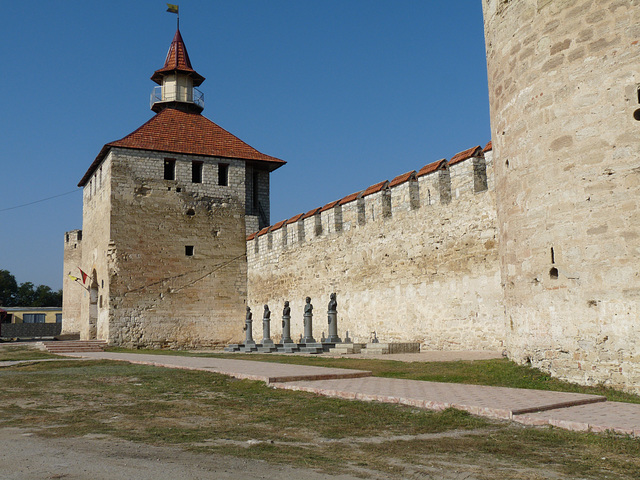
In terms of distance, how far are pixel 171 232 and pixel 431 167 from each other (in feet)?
38.9

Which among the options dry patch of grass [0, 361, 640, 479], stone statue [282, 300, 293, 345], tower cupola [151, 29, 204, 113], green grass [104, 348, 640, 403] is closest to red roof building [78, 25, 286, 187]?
tower cupola [151, 29, 204, 113]

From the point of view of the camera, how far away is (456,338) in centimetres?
1241

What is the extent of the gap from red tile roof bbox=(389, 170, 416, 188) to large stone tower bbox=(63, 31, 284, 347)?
973 centimetres

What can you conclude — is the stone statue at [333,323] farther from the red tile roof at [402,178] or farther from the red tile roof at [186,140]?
the red tile roof at [186,140]

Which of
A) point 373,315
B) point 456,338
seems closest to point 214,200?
point 373,315

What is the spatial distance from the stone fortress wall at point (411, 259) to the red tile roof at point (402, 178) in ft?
0.13

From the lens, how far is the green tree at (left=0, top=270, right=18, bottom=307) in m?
73.7

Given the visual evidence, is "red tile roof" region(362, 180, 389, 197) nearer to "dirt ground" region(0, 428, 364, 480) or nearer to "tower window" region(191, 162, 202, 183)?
"tower window" region(191, 162, 202, 183)

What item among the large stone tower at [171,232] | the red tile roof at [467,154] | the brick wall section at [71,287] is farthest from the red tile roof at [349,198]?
the brick wall section at [71,287]

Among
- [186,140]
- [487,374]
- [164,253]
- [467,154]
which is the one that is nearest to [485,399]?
[487,374]

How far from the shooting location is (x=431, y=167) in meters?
13.2

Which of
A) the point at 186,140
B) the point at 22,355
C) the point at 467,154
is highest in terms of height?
the point at 186,140

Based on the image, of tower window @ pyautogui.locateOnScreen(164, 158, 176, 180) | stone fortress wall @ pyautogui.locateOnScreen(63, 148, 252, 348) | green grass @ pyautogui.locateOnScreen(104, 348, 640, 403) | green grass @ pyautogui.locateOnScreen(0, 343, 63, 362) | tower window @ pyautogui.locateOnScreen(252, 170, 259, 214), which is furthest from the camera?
tower window @ pyautogui.locateOnScreen(252, 170, 259, 214)

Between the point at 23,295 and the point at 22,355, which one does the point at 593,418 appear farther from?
the point at 23,295
